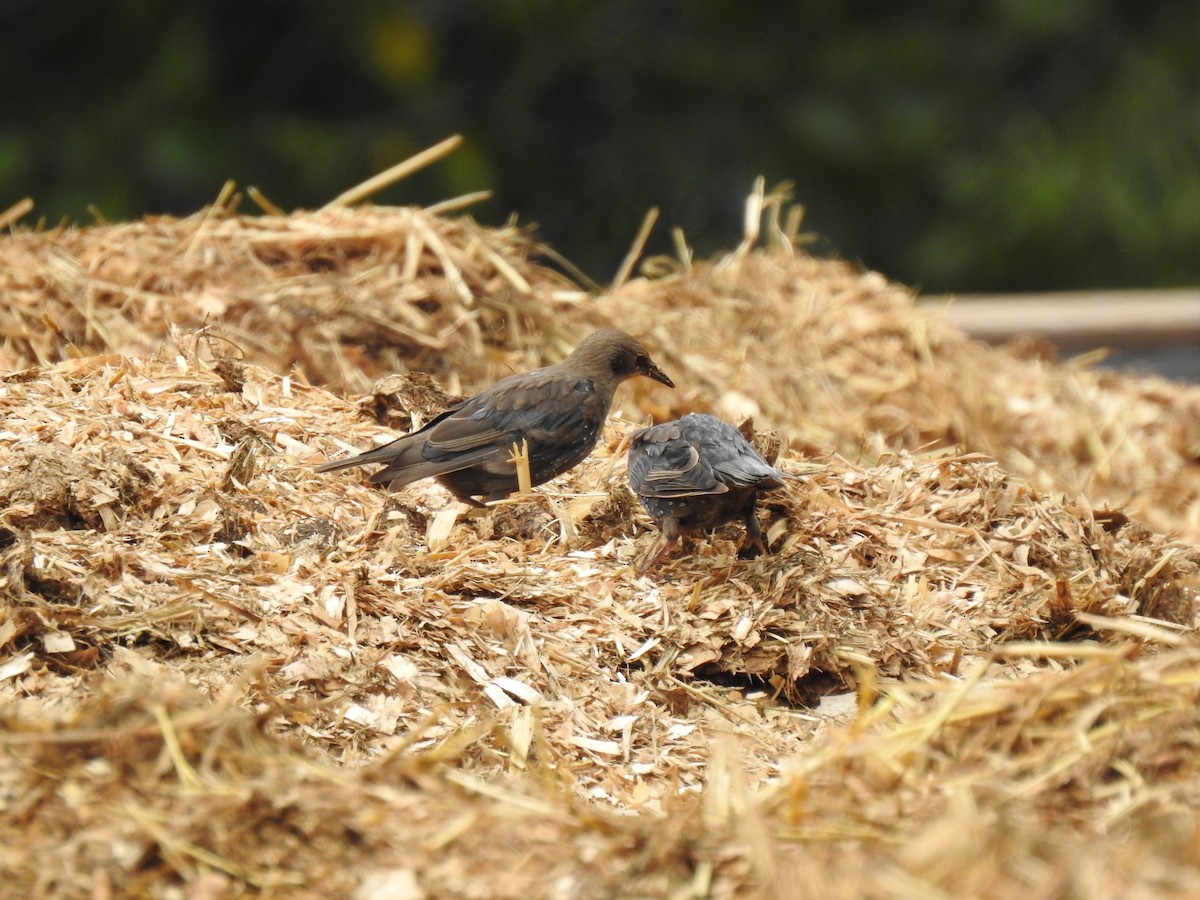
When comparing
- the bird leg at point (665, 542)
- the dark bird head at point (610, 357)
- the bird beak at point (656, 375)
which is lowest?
the bird leg at point (665, 542)

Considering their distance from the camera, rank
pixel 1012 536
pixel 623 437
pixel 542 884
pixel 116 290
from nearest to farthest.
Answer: pixel 542 884 < pixel 1012 536 < pixel 623 437 < pixel 116 290

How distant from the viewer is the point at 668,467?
3.74 meters

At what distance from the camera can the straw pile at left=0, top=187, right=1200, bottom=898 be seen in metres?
2.47

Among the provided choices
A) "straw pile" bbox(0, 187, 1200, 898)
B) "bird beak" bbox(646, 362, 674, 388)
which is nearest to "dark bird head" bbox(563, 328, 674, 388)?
"bird beak" bbox(646, 362, 674, 388)

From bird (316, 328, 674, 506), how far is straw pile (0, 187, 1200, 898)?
0.31ft

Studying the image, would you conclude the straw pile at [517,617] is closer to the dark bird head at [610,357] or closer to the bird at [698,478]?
the bird at [698,478]

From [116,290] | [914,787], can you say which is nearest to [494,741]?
[914,787]

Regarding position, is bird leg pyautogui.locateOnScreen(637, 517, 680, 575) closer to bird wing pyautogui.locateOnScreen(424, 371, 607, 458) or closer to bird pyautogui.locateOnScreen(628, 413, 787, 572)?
bird pyautogui.locateOnScreen(628, 413, 787, 572)

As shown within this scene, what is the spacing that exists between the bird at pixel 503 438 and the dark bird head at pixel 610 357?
0.04 metres

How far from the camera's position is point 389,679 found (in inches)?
129

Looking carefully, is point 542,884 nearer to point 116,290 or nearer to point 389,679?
point 389,679

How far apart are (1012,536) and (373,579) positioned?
5.69 ft

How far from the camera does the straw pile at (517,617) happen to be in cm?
Answer: 247

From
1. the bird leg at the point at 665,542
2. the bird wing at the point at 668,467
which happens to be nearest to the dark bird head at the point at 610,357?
the bird wing at the point at 668,467
